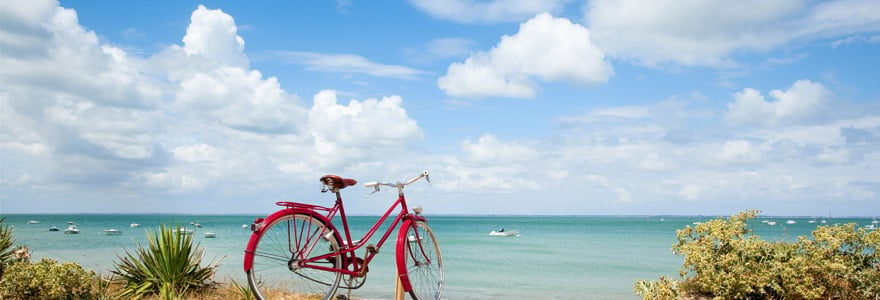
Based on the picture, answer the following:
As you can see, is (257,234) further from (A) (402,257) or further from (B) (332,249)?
(A) (402,257)

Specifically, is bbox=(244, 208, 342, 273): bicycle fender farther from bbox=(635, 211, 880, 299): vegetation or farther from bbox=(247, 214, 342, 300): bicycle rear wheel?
bbox=(635, 211, 880, 299): vegetation

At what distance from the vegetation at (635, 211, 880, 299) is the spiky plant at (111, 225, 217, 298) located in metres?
5.37

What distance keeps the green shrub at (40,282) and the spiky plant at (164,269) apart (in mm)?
951

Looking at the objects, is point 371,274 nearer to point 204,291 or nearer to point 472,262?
point 472,262

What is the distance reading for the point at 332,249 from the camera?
584 cm

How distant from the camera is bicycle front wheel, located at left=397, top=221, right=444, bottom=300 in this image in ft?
20.6

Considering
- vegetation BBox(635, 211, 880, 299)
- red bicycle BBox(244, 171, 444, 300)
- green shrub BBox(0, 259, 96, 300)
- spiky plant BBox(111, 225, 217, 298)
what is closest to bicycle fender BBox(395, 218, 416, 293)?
red bicycle BBox(244, 171, 444, 300)

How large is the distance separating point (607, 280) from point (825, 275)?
12.2 metres

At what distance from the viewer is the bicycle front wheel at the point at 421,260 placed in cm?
628

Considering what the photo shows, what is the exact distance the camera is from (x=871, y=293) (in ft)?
21.0

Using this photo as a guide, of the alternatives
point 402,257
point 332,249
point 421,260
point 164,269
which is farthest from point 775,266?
point 164,269

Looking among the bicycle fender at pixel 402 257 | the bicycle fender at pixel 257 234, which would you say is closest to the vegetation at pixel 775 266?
the bicycle fender at pixel 402 257

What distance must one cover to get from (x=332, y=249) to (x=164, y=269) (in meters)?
2.56

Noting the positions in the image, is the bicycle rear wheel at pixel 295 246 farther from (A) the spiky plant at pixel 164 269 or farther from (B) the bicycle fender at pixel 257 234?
(A) the spiky plant at pixel 164 269
